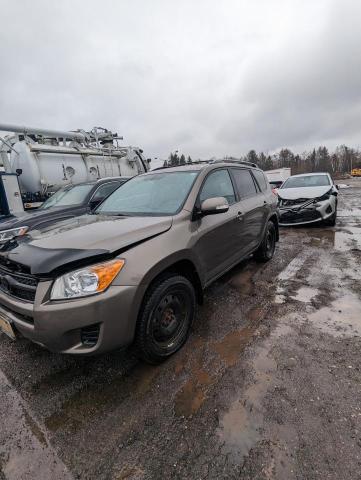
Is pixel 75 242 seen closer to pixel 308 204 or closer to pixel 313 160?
pixel 308 204

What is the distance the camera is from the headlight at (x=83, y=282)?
1889 millimetres

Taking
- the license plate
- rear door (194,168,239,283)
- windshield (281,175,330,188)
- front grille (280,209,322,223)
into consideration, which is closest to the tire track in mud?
the license plate

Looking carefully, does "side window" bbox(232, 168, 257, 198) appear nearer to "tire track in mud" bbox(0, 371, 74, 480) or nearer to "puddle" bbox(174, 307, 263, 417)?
"puddle" bbox(174, 307, 263, 417)

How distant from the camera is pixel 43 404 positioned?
2080mm

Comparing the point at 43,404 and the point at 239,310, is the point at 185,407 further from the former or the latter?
the point at 239,310

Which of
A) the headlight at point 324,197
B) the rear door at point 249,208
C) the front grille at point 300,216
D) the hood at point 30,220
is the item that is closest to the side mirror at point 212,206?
the rear door at point 249,208

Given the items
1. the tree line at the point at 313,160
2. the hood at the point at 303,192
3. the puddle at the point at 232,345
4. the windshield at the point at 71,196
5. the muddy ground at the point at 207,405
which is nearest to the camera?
the muddy ground at the point at 207,405

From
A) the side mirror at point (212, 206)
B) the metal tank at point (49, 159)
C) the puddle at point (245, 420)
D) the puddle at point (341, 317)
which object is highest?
the metal tank at point (49, 159)

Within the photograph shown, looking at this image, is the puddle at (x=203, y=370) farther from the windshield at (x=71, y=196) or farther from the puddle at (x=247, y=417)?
the windshield at (x=71, y=196)

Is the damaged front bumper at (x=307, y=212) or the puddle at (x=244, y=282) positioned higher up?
the damaged front bumper at (x=307, y=212)

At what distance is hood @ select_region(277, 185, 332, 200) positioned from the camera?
24.8ft

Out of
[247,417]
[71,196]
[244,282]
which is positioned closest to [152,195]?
[244,282]

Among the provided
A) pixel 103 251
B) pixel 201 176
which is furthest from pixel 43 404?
pixel 201 176

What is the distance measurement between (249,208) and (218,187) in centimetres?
82
